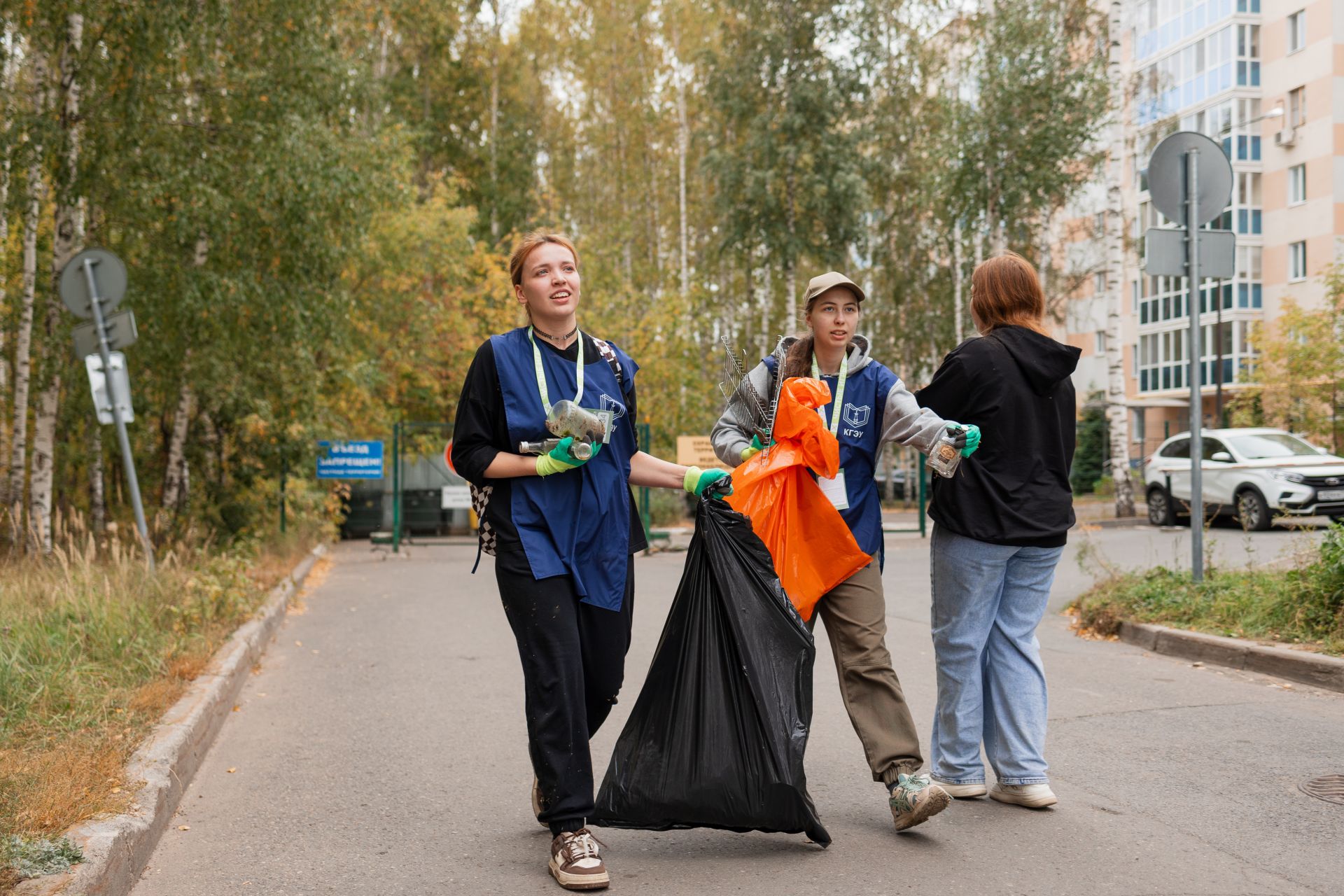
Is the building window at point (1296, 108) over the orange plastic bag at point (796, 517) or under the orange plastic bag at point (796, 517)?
over

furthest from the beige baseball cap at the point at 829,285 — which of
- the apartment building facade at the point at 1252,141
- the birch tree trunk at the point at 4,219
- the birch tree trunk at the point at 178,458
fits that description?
the apartment building facade at the point at 1252,141

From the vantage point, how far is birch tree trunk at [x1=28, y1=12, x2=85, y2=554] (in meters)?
11.8

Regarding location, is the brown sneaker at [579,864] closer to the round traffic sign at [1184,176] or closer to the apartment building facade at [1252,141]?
the round traffic sign at [1184,176]

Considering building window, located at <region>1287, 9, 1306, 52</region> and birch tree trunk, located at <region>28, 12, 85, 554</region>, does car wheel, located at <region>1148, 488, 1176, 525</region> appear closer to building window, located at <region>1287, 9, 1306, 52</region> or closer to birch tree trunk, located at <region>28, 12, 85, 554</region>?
birch tree trunk, located at <region>28, 12, 85, 554</region>

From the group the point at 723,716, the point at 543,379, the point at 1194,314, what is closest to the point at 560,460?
the point at 543,379

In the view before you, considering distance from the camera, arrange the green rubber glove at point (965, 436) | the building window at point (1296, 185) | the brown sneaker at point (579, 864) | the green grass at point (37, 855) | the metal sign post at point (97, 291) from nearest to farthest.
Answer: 1. the green grass at point (37, 855)
2. the brown sneaker at point (579, 864)
3. the green rubber glove at point (965, 436)
4. the metal sign post at point (97, 291)
5. the building window at point (1296, 185)

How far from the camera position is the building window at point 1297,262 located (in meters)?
43.9

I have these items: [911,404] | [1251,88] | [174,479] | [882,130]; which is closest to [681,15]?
[882,130]

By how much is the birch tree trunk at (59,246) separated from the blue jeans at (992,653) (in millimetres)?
9388

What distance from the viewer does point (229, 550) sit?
14.2m

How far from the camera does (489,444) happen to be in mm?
4203

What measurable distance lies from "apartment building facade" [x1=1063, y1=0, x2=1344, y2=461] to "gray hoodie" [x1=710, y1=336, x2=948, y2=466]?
1422 inches

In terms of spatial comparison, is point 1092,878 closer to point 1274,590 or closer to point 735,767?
point 735,767

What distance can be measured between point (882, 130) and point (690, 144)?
20.4ft
